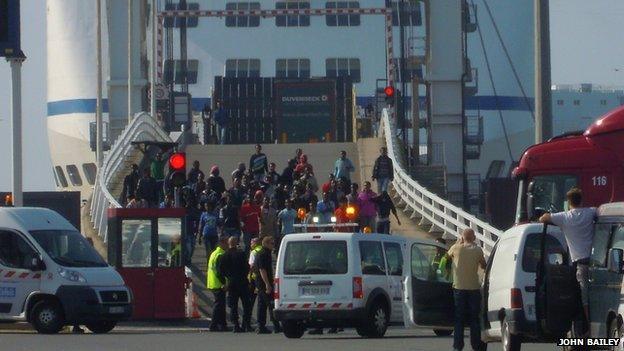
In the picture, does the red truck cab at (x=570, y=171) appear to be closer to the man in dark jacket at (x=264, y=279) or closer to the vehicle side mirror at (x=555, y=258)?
the man in dark jacket at (x=264, y=279)

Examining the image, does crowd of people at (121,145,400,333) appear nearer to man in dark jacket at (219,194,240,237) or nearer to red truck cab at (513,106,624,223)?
man in dark jacket at (219,194,240,237)

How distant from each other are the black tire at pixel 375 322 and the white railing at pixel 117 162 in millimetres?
11347

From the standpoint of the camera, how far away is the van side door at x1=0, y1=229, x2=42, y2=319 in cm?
2470

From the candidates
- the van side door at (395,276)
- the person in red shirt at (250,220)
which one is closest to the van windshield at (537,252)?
the van side door at (395,276)

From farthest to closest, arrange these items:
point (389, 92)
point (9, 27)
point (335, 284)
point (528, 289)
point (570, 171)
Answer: point (389, 92)
point (9, 27)
point (570, 171)
point (335, 284)
point (528, 289)

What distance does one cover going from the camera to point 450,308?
69.4ft

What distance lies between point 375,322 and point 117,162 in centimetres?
1818

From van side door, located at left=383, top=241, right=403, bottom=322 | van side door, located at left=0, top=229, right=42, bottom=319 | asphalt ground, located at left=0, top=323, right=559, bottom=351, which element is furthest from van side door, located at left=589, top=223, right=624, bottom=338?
van side door, located at left=0, top=229, right=42, bottom=319

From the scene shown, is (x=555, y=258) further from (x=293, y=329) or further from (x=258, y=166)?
(x=258, y=166)

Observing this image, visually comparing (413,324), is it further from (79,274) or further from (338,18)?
(338,18)

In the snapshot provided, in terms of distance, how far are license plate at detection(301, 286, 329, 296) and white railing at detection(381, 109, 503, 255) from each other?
578 cm

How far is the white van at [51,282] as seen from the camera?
24562 millimetres

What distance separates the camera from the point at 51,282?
24719mm

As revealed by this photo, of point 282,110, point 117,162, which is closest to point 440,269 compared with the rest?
point 117,162
